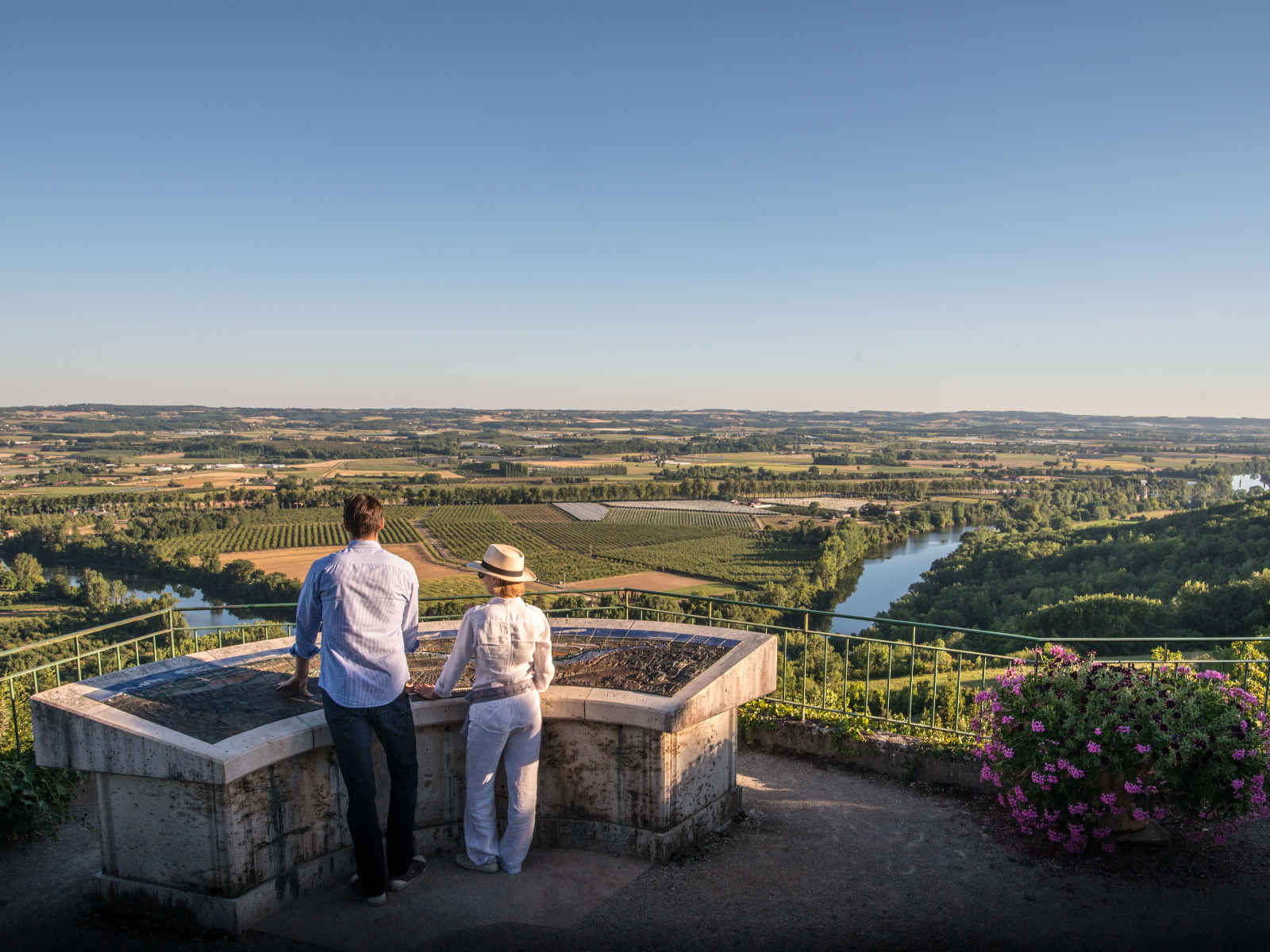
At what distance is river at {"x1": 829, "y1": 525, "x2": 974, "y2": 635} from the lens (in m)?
70.6

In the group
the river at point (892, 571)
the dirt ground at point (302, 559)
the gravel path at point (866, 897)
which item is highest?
the gravel path at point (866, 897)

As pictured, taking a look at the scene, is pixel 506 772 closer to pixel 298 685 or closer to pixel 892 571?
pixel 298 685

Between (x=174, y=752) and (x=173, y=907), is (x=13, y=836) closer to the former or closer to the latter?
(x=173, y=907)

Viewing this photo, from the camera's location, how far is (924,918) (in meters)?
4.52

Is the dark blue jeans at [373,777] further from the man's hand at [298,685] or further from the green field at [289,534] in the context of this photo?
the green field at [289,534]

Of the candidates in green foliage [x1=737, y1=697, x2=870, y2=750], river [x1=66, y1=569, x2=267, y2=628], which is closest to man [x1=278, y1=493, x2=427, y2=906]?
green foliage [x1=737, y1=697, x2=870, y2=750]

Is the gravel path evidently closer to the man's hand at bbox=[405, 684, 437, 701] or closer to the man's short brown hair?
the man's hand at bbox=[405, 684, 437, 701]

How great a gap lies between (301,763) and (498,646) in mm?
1192

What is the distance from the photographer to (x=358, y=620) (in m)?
4.37

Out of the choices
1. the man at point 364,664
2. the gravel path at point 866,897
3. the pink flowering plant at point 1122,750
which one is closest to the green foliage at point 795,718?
the gravel path at point 866,897

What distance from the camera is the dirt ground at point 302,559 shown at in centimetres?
7006

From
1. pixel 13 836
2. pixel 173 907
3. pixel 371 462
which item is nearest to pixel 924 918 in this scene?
pixel 173 907

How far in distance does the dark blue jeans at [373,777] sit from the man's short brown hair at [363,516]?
0.87 metres

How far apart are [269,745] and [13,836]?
2.45 m
